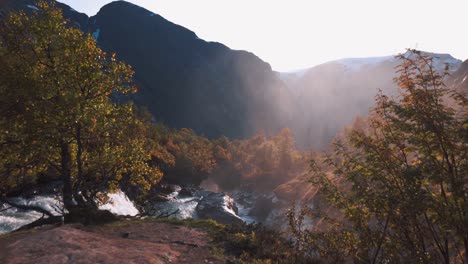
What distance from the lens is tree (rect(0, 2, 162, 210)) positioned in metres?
11.5

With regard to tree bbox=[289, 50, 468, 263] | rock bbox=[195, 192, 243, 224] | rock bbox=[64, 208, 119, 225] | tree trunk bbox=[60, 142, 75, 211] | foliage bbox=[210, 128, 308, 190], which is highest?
tree bbox=[289, 50, 468, 263]

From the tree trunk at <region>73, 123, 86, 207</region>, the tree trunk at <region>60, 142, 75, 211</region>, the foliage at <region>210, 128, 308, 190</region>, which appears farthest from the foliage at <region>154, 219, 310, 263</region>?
the foliage at <region>210, 128, 308, 190</region>

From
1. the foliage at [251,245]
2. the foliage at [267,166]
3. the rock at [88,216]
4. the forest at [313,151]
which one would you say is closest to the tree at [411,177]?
the forest at [313,151]

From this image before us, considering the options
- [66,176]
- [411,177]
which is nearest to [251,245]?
[411,177]

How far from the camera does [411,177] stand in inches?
226

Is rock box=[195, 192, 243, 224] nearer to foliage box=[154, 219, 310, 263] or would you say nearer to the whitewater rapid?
the whitewater rapid

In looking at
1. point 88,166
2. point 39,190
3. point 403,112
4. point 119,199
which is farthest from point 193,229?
point 39,190

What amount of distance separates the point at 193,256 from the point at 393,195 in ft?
22.4

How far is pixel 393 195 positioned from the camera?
6070 millimetres

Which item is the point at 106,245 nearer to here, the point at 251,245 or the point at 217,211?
the point at 251,245

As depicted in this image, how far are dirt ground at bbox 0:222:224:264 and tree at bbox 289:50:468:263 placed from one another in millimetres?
5190

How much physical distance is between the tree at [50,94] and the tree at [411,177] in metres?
9.49

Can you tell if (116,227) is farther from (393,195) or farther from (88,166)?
(393,195)

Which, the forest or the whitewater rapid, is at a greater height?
the forest
